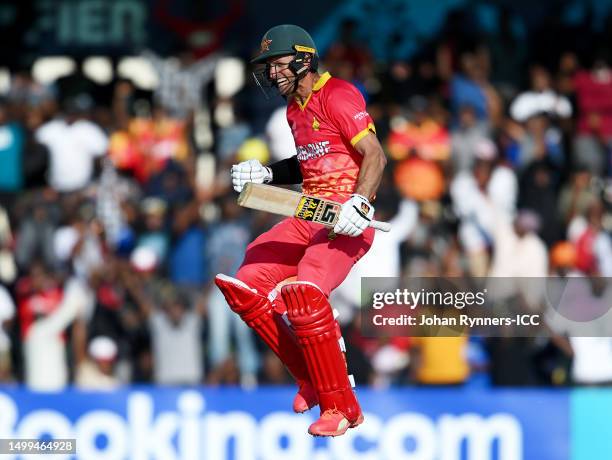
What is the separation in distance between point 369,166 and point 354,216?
0.36 metres

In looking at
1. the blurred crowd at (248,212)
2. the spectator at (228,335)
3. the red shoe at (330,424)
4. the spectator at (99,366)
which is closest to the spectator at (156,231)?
the blurred crowd at (248,212)

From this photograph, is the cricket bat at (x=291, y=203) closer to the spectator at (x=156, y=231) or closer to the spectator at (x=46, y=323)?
the spectator at (x=46, y=323)

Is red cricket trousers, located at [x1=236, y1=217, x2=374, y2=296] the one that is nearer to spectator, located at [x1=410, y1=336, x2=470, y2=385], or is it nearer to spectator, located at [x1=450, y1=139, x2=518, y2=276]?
spectator, located at [x1=410, y1=336, x2=470, y2=385]

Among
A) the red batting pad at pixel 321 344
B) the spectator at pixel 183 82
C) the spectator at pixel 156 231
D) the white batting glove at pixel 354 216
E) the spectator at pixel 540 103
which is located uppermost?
the spectator at pixel 183 82

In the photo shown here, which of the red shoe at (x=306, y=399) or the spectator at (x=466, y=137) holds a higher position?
the spectator at (x=466, y=137)

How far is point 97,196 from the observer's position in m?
14.9

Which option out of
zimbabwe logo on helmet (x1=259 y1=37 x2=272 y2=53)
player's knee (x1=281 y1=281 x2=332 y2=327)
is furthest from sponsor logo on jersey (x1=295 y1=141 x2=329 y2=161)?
player's knee (x1=281 y1=281 x2=332 y2=327)

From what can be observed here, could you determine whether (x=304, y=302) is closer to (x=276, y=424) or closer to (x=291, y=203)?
(x=291, y=203)

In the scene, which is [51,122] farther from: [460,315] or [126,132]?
[460,315]

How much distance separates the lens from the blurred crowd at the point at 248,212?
533 inches

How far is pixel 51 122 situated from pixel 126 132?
84cm

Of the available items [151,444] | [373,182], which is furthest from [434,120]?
[373,182]

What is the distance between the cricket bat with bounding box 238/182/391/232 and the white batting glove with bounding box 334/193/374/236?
5cm

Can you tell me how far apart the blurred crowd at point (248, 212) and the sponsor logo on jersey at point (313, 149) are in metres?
4.60
